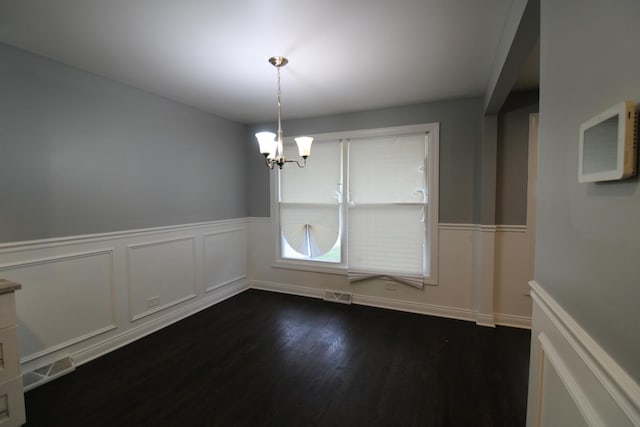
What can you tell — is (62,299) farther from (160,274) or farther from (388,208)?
(388,208)

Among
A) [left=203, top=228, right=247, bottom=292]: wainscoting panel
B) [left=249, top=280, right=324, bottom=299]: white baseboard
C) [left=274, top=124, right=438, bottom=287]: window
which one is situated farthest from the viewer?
[left=249, top=280, right=324, bottom=299]: white baseboard

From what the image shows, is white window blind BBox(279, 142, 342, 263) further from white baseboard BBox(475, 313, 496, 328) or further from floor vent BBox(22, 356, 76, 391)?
floor vent BBox(22, 356, 76, 391)

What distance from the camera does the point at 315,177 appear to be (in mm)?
3918

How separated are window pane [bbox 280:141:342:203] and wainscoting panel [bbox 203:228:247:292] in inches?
35.1

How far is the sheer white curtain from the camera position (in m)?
3.40

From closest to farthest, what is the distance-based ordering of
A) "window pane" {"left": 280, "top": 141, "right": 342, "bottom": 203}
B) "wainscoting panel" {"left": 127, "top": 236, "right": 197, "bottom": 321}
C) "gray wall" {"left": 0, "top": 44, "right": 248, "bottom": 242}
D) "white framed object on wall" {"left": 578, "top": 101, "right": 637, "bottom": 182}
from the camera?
"white framed object on wall" {"left": 578, "top": 101, "right": 637, "bottom": 182}, "gray wall" {"left": 0, "top": 44, "right": 248, "bottom": 242}, "wainscoting panel" {"left": 127, "top": 236, "right": 197, "bottom": 321}, "window pane" {"left": 280, "top": 141, "right": 342, "bottom": 203}

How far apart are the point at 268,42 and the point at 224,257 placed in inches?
111

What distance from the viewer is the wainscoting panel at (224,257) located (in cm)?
367

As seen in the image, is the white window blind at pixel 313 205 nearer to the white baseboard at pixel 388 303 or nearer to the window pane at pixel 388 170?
the window pane at pixel 388 170

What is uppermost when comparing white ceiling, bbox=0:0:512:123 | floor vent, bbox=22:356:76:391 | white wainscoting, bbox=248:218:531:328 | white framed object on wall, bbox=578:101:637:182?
white ceiling, bbox=0:0:512:123

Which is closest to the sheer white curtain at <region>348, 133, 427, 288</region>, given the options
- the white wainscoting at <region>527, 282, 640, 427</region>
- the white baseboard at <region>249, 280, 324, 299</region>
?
the white baseboard at <region>249, 280, 324, 299</region>

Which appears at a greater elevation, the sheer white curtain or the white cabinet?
the sheer white curtain

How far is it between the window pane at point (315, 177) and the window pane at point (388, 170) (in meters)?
0.22

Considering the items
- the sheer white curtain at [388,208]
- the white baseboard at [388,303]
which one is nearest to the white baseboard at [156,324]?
the white baseboard at [388,303]
